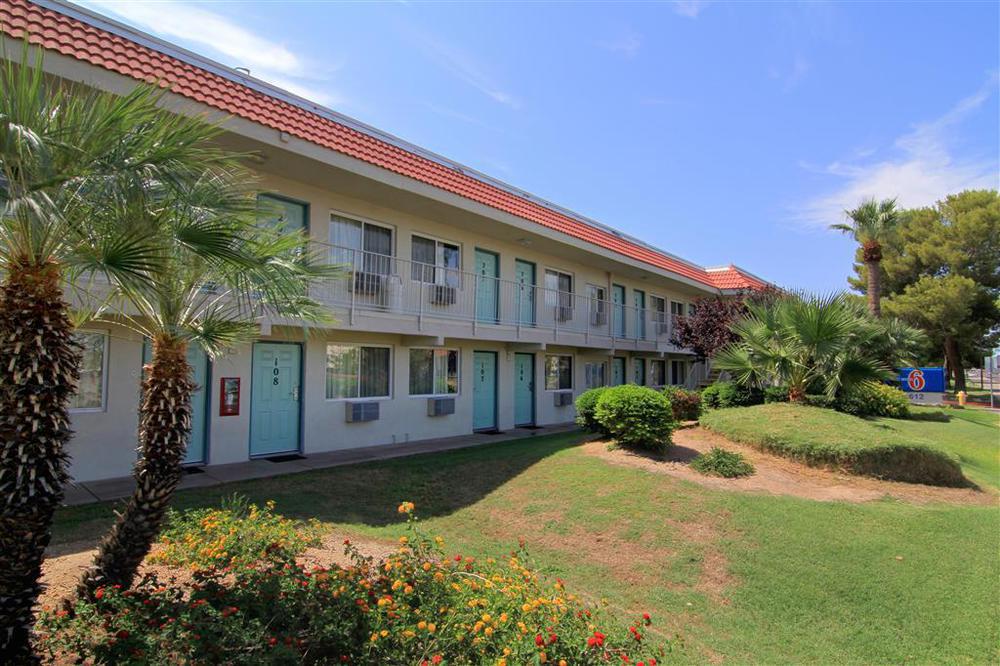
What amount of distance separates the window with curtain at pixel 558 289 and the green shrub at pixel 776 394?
6.57 m

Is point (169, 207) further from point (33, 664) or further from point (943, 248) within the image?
point (943, 248)

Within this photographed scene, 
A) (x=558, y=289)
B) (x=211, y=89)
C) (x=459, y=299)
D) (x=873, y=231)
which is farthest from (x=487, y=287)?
(x=873, y=231)

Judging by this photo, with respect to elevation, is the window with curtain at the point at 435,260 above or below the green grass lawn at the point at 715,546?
above

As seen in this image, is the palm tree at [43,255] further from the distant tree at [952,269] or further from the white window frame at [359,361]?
the distant tree at [952,269]

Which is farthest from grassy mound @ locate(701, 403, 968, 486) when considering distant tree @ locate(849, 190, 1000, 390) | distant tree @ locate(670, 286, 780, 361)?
distant tree @ locate(849, 190, 1000, 390)

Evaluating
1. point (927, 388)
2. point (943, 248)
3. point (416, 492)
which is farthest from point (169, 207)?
point (943, 248)

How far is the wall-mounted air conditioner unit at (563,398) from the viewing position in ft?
58.7

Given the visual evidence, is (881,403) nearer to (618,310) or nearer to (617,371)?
(617,371)

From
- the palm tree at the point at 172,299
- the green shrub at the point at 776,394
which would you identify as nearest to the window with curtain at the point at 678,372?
the green shrub at the point at 776,394

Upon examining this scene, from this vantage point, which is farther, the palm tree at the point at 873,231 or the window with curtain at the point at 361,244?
the palm tree at the point at 873,231

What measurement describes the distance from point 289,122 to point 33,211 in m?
7.58

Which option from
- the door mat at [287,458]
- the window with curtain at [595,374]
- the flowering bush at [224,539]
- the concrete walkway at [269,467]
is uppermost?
the window with curtain at [595,374]

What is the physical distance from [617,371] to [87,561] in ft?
61.7

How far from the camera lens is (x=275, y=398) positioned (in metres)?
10.8
